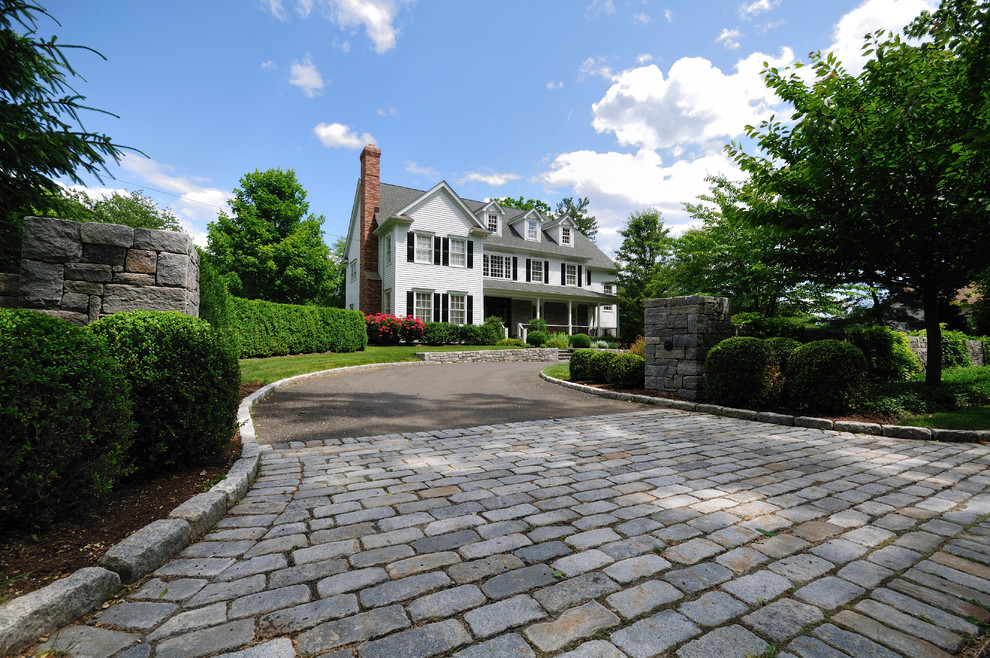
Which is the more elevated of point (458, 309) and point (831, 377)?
point (458, 309)

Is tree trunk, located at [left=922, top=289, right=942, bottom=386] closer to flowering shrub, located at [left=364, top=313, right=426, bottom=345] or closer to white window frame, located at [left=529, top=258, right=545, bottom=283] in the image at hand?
flowering shrub, located at [left=364, top=313, right=426, bottom=345]

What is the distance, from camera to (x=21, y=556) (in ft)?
6.99

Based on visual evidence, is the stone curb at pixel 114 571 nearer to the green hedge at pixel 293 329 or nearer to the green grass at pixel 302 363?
the green grass at pixel 302 363

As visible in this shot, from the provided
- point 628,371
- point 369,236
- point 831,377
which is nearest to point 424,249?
point 369,236

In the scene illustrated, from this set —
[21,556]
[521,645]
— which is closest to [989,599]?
[521,645]

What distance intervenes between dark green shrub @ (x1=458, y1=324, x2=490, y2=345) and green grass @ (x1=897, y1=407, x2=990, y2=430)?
56.2 ft

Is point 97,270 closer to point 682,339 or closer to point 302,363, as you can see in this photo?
point 302,363

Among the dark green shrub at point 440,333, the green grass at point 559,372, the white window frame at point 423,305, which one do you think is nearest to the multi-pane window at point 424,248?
the white window frame at point 423,305

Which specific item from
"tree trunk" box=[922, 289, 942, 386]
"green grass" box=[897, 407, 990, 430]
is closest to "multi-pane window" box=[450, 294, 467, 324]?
"tree trunk" box=[922, 289, 942, 386]

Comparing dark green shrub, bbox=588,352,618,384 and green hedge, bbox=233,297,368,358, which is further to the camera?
green hedge, bbox=233,297,368,358

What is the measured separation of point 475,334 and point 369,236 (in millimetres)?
8158

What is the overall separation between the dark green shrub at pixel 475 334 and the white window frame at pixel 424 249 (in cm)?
391

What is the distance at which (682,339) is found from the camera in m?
8.03

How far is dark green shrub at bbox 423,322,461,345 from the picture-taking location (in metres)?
20.7
